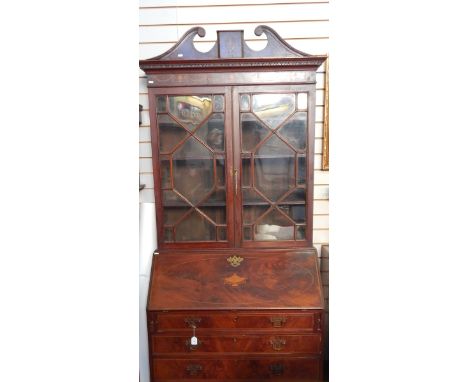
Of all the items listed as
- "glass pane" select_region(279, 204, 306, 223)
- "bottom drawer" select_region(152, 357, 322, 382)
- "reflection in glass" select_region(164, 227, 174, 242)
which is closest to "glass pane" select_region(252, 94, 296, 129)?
"glass pane" select_region(279, 204, 306, 223)

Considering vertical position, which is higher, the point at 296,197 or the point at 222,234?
the point at 296,197

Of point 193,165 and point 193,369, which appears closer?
point 193,369

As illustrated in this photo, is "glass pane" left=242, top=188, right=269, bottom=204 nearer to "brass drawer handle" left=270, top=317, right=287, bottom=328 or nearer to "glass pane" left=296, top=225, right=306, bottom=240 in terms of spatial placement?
"glass pane" left=296, top=225, right=306, bottom=240

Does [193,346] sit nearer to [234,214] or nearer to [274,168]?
[234,214]

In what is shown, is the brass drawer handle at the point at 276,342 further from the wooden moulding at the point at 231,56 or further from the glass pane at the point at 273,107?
the wooden moulding at the point at 231,56

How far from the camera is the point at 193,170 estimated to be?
184 centimetres

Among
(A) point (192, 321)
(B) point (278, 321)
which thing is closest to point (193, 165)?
(A) point (192, 321)

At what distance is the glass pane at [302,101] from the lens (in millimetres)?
1740

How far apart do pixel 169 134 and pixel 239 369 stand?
4.38 ft

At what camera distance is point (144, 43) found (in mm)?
1905

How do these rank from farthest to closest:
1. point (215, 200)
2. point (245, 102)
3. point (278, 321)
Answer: point (215, 200), point (245, 102), point (278, 321)

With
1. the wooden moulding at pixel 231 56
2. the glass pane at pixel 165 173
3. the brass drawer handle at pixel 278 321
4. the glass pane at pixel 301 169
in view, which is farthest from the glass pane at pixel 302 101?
the brass drawer handle at pixel 278 321

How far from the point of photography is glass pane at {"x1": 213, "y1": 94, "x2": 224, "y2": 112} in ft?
5.72
